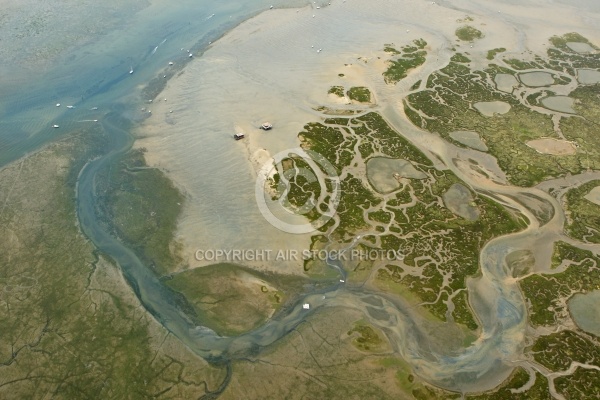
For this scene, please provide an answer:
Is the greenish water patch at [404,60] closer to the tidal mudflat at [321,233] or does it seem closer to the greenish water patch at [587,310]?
the tidal mudflat at [321,233]

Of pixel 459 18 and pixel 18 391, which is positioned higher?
pixel 459 18

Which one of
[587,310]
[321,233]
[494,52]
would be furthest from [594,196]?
[494,52]

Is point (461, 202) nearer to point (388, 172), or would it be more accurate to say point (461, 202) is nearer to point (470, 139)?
point (388, 172)

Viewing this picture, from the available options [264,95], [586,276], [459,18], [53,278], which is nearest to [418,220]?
[586,276]

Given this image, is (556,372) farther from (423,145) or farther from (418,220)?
(423,145)

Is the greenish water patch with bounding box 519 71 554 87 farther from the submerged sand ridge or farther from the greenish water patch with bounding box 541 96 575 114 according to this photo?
the submerged sand ridge

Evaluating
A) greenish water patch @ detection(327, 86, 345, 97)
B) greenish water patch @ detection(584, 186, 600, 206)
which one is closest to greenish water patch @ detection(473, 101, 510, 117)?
greenish water patch @ detection(584, 186, 600, 206)

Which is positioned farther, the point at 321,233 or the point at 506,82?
the point at 506,82

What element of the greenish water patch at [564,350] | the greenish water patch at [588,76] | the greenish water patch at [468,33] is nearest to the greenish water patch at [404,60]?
the greenish water patch at [468,33]

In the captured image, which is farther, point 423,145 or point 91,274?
point 423,145

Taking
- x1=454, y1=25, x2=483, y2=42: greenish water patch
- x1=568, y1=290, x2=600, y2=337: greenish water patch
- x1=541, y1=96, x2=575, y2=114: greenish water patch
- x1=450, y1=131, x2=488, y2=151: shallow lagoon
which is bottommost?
x1=568, y1=290, x2=600, y2=337: greenish water patch

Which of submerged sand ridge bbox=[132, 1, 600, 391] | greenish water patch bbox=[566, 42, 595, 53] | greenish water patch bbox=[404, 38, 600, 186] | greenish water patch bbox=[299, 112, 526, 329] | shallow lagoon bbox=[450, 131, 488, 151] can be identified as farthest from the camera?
greenish water patch bbox=[566, 42, 595, 53]
